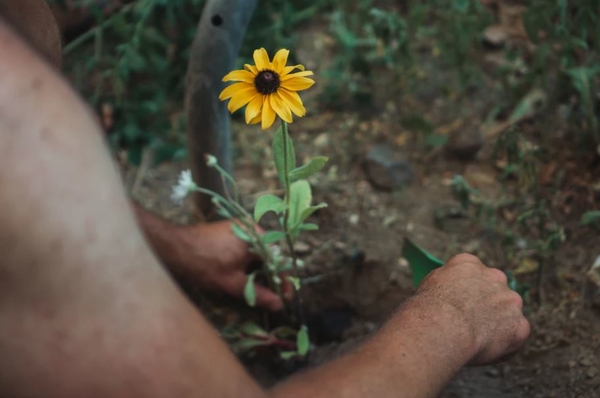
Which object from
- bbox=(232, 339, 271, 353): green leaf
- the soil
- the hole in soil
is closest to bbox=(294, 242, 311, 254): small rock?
the soil

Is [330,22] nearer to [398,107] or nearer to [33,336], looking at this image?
[398,107]

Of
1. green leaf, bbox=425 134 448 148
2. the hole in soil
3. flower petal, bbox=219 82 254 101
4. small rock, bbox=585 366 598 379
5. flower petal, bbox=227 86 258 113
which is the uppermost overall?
the hole in soil

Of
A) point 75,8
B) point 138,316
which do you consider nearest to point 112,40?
point 75,8

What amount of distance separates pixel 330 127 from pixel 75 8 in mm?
722

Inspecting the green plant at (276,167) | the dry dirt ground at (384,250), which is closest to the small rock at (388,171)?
the dry dirt ground at (384,250)

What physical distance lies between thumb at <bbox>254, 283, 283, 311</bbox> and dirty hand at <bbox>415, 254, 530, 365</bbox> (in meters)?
0.43

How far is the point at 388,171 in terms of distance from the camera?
170 centimetres

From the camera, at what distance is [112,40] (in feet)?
6.72

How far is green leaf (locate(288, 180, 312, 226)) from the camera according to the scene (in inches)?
50.0

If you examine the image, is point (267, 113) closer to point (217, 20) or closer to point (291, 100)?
point (291, 100)

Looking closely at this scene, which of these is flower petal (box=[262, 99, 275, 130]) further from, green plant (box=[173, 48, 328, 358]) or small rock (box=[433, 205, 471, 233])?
small rock (box=[433, 205, 471, 233])

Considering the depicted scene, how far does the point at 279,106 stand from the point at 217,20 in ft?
1.00

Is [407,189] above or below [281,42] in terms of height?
below

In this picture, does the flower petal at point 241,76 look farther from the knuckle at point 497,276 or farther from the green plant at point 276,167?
the knuckle at point 497,276
